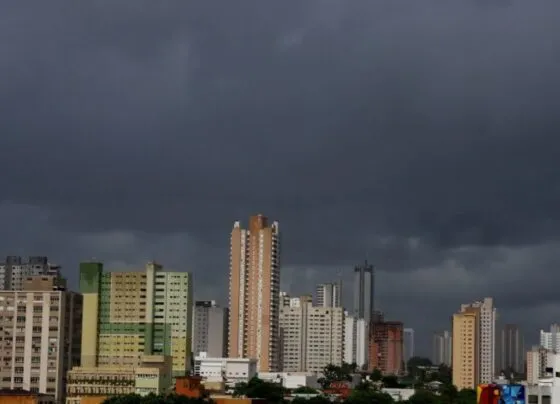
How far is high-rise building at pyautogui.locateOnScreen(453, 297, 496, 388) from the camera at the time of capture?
584 ft

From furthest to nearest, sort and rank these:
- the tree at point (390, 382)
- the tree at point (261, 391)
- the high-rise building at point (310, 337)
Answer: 1. the high-rise building at point (310, 337)
2. the tree at point (390, 382)
3. the tree at point (261, 391)

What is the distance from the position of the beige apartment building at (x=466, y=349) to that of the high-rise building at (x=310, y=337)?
15613 mm

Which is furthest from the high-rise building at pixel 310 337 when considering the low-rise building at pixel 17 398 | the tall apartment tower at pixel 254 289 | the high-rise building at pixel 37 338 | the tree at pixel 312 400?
the low-rise building at pixel 17 398

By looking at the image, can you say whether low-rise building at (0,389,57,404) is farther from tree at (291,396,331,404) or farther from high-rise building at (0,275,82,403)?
tree at (291,396,331,404)

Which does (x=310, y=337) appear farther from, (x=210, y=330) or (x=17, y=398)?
(x=17, y=398)

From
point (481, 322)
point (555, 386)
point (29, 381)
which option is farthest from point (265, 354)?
point (555, 386)

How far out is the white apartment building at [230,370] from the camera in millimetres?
134625

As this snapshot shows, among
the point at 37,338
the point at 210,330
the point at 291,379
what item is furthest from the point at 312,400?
the point at 210,330

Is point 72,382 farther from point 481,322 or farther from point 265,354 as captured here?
point 481,322

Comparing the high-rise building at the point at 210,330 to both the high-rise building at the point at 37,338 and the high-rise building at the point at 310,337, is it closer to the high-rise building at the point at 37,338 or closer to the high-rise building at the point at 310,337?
the high-rise building at the point at 310,337

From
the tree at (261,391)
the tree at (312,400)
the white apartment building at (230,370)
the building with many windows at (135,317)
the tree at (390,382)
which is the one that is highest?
the building with many windows at (135,317)

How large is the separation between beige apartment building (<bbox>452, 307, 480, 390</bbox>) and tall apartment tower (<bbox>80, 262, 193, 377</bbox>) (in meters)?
64.6

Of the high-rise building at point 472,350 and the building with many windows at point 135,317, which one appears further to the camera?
the high-rise building at point 472,350

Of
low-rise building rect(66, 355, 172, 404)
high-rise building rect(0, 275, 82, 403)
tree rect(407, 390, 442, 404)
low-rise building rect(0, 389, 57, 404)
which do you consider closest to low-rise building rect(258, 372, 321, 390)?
tree rect(407, 390, 442, 404)
